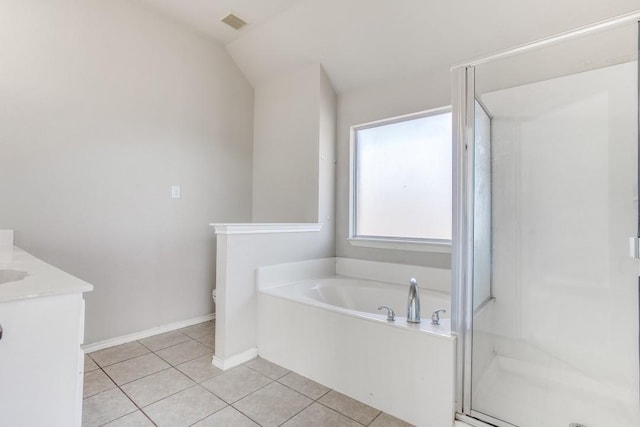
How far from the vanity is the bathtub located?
124 cm

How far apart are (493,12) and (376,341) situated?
6.92ft

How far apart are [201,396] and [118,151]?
1.85 metres

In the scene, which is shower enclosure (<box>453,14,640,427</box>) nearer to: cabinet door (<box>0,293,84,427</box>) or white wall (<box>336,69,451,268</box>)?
white wall (<box>336,69,451,268</box>)

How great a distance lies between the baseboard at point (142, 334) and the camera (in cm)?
229

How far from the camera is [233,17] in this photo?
2680 mm

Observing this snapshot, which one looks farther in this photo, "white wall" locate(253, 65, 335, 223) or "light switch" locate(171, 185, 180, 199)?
"white wall" locate(253, 65, 335, 223)

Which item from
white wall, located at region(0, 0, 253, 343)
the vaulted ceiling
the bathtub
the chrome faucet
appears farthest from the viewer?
white wall, located at region(0, 0, 253, 343)

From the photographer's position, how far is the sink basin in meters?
1.09

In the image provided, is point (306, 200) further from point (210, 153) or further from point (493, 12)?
point (493, 12)

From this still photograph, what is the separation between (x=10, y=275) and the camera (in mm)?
1155

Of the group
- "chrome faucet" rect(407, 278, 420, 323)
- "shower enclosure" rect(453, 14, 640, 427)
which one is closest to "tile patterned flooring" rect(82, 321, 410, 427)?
"chrome faucet" rect(407, 278, 420, 323)

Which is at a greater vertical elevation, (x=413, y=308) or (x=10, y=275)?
(x=10, y=275)

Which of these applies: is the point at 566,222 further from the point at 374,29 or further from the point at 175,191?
the point at 175,191

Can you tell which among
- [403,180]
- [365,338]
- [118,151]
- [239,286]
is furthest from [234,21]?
[365,338]
